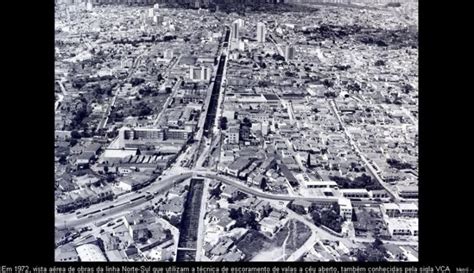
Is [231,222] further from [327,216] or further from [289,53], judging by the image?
[289,53]

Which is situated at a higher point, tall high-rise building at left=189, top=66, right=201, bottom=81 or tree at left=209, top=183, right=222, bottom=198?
tall high-rise building at left=189, top=66, right=201, bottom=81

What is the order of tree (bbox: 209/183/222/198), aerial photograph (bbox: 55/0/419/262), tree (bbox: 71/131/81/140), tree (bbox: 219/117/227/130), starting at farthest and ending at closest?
tree (bbox: 219/117/227/130) < tree (bbox: 71/131/81/140) < tree (bbox: 209/183/222/198) < aerial photograph (bbox: 55/0/419/262)

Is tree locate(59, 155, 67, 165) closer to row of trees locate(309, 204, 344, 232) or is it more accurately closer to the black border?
the black border

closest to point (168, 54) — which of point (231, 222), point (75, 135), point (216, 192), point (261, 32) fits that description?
point (261, 32)

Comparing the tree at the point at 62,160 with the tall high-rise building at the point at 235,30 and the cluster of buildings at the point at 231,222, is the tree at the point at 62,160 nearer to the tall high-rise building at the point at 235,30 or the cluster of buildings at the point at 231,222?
the cluster of buildings at the point at 231,222

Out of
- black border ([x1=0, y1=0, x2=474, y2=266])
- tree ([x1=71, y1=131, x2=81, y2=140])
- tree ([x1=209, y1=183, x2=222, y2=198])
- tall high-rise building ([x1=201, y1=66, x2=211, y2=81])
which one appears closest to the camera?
black border ([x1=0, y1=0, x2=474, y2=266])

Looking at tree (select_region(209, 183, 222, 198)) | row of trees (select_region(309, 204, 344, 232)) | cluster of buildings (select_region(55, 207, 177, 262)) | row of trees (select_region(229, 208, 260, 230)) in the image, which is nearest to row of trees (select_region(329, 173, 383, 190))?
row of trees (select_region(309, 204, 344, 232))
